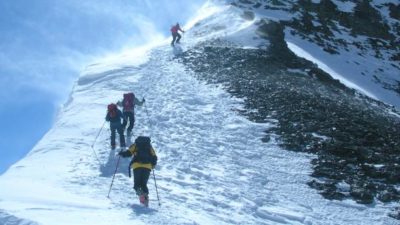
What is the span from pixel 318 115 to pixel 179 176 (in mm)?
8283

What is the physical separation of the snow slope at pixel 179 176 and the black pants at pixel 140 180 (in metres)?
0.34

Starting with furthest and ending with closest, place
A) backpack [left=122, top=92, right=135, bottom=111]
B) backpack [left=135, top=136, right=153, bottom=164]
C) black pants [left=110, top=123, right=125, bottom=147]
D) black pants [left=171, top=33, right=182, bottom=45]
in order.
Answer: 1. black pants [left=171, top=33, right=182, bottom=45]
2. backpack [left=122, top=92, right=135, bottom=111]
3. black pants [left=110, top=123, right=125, bottom=147]
4. backpack [left=135, top=136, right=153, bottom=164]

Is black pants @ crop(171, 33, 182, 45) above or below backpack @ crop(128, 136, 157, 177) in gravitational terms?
above

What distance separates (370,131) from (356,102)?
257 inches

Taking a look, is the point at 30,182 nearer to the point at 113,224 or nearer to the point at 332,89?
the point at 113,224

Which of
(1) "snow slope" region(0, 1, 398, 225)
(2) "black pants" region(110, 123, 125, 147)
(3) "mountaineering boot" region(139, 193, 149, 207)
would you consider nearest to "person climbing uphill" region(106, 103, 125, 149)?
(2) "black pants" region(110, 123, 125, 147)

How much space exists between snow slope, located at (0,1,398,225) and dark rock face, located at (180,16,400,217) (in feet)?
2.13

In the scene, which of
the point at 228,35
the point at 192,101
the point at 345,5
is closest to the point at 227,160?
the point at 192,101

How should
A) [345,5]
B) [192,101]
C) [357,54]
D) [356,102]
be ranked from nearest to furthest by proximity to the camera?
[192,101], [356,102], [357,54], [345,5]

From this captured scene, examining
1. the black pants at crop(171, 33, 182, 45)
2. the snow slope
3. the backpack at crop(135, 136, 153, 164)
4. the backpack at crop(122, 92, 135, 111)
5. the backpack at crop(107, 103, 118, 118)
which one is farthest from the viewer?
Answer: the black pants at crop(171, 33, 182, 45)

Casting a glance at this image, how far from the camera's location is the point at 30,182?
12.1 metres

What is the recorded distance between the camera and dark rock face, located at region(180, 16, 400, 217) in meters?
15.0

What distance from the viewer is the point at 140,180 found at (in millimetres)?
11250

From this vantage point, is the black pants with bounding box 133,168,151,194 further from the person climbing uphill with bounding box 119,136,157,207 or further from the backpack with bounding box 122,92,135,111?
the backpack with bounding box 122,92,135,111
